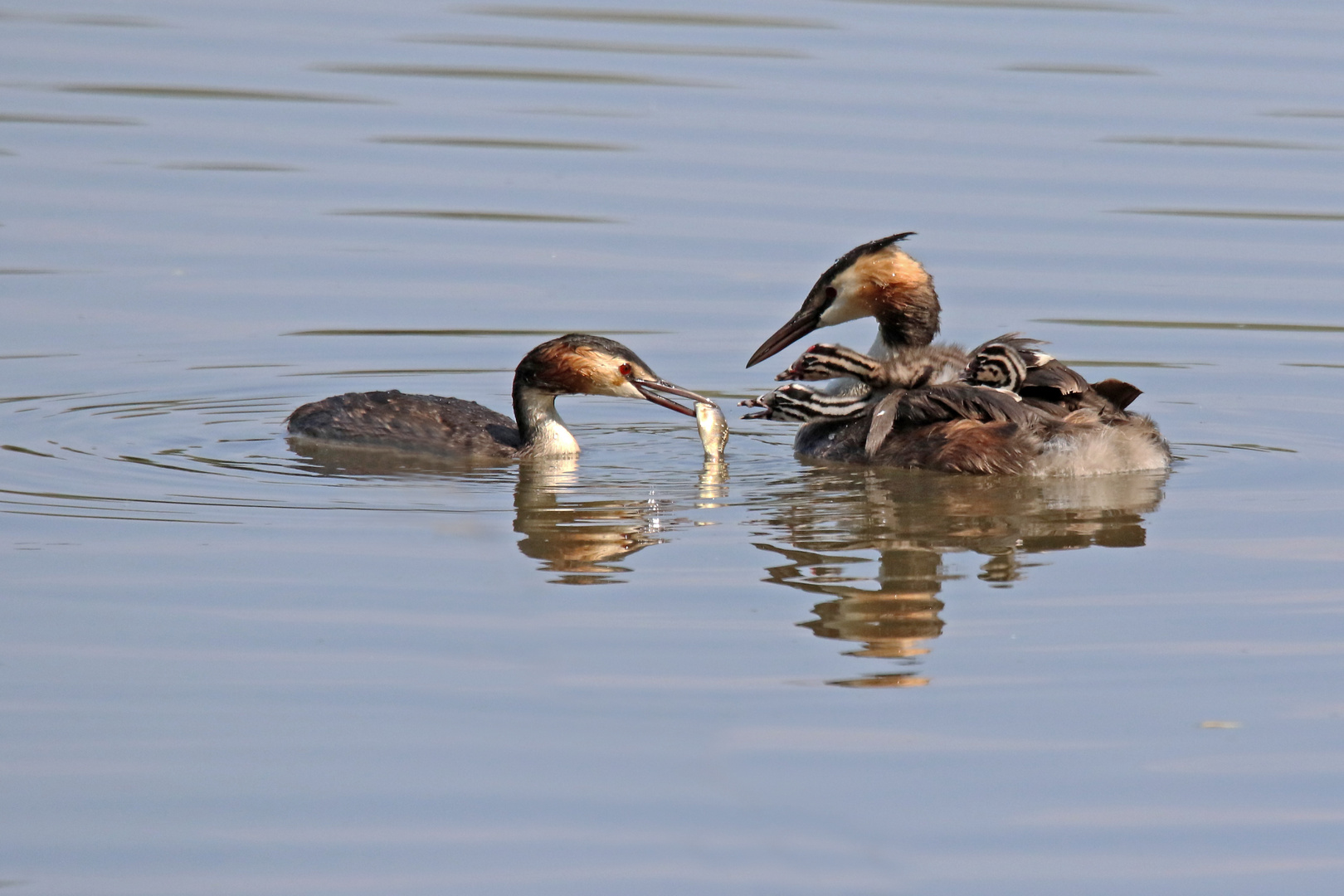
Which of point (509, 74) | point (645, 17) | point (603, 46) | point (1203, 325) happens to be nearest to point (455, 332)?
point (1203, 325)

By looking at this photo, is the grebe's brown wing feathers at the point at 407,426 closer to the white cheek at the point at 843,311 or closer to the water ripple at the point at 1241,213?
the white cheek at the point at 843,311

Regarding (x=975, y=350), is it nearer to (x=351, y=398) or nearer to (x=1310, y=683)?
(x=351, y=398)

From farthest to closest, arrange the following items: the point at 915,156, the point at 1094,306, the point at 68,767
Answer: the point at 915,156
the point at 1094,306
the point at 68,767

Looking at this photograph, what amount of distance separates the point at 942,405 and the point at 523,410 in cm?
192

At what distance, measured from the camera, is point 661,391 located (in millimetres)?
9727

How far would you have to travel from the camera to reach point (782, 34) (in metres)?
20.0

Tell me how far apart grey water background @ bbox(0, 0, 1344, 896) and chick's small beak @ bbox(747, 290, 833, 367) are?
1.39 feet

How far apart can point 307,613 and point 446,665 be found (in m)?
0.71

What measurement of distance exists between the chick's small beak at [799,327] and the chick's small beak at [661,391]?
814 millimetres

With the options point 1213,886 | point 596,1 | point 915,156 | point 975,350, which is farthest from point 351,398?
point 596,1

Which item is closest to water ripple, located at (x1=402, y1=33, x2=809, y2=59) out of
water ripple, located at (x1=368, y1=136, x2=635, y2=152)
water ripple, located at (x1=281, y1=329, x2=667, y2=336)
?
water ripple, located at (x1=368, y1=136, x2=635, y2=152)

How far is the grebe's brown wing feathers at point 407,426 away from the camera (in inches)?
380

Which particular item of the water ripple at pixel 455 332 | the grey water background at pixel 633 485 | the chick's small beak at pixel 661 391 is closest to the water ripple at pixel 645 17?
the grey water background at pixel 633 485

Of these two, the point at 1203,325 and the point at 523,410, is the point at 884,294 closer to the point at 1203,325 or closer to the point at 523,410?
the point at 523,410
